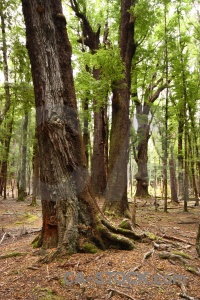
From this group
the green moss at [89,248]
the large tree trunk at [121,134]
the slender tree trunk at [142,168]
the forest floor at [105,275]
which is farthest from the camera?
the slender tree trunk at [142,168]

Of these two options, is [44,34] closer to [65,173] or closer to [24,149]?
[65,173]

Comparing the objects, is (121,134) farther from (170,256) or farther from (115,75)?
(170,256)

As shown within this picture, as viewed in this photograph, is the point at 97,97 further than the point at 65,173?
Yes

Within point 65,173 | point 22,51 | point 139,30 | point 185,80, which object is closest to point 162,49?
point 185,80

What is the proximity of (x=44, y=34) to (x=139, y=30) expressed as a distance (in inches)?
241

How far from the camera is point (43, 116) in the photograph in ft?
14.8

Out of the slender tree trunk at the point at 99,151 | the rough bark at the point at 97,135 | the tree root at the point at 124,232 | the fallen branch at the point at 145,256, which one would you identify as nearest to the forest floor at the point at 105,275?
the fallen branch at the point at 145,256

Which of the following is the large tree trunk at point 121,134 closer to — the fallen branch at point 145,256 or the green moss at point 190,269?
the fallen branch at point 145,256

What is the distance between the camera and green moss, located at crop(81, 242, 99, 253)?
4380 mm

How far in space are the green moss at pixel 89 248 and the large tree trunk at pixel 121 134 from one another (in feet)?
11.8

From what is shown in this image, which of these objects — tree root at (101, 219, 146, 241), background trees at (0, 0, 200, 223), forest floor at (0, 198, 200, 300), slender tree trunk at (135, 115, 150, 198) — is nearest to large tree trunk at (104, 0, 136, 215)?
background trees at (0, 0, 200, 223)

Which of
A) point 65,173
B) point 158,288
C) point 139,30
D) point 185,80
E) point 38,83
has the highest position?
point 139,30

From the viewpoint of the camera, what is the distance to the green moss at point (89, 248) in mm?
4380

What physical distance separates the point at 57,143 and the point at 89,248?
2000 mm
